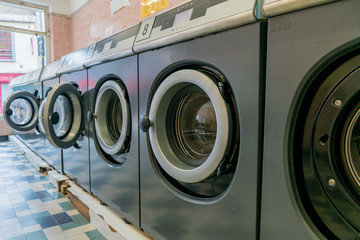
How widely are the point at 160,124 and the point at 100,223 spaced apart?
90cm

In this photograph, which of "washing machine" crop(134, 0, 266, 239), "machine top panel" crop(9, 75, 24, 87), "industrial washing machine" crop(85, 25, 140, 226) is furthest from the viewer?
"machine top panel" crop(9, 75, 24, 87)

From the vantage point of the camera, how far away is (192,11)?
1019 millimetres

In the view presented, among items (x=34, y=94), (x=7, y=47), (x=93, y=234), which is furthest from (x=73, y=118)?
(x=7, y=47)

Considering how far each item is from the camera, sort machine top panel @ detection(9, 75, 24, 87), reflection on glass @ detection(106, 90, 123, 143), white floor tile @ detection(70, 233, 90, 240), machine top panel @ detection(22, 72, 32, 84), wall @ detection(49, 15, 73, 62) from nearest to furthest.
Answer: white floor tile @ detection(70, 233, 90, 240) < reflection on glass @ detection(106, 90, 123, 143) < machine top panel @ detection(22, 72, 32, 84) < machine top panel @ detection(9, 75, 24, 87) < wall @ detection(49, 15, 73, 62)

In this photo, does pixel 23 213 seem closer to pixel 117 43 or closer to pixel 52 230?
pixel 52 230

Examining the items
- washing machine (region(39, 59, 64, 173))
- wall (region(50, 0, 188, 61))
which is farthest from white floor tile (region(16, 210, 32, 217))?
wall (region(50, 0, 188, 61))

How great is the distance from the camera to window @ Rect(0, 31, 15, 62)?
6.38 metres

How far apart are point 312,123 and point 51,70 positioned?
2.65m

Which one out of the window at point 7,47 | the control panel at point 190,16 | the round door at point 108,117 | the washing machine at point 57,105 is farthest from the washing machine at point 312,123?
the window at point 7,47

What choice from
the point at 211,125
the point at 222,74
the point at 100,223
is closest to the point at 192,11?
the point at 222,74

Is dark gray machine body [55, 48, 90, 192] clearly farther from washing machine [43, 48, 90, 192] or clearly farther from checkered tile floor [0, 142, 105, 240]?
checkered tile floor [0, 142, 105, 240]

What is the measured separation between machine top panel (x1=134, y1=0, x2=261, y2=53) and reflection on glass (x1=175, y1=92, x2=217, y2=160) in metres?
0.27

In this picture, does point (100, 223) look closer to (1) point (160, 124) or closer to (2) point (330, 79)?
(1) point (160, 124)

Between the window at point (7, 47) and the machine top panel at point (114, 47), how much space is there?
5.92 metres
